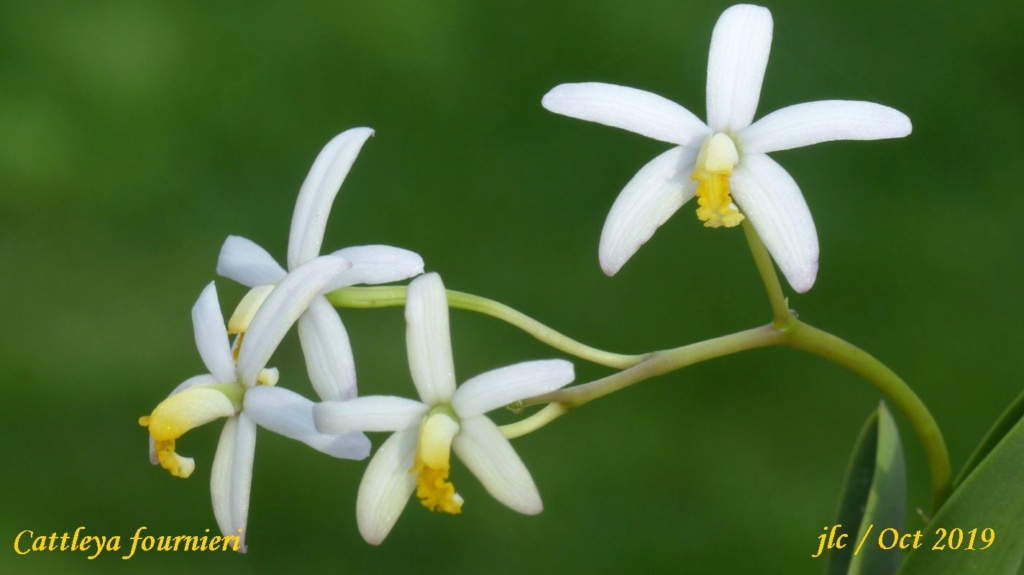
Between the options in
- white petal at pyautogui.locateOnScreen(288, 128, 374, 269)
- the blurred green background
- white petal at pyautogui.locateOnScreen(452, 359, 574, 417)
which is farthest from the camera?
the blurred green background

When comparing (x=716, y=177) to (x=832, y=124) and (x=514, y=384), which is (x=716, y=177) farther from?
(x=514, y=384)

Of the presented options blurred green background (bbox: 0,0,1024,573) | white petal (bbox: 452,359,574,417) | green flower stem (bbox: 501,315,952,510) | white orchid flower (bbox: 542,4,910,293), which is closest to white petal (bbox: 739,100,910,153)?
white orchid flower (bbox: 542,4,910,293)

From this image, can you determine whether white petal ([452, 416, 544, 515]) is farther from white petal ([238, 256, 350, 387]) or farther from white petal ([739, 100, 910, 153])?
white petal ([739, 100, 910, 153])

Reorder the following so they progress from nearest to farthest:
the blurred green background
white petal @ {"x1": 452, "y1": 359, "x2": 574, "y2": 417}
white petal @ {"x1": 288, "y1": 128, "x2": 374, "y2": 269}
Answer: white petal @ {"x1": 452, "y1": 359, "x2": 574, "y2": 417}
white petal @ {"x1": 288, "y1": 128, "x2": 374, "y2": 269}
the blurred green background

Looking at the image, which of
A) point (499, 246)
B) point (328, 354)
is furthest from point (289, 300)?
point (499, 246)

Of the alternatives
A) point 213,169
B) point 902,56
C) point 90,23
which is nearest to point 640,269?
point 902,56

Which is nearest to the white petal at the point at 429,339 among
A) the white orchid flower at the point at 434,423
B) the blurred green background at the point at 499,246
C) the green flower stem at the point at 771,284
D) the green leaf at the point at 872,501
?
the white orchid flower at the point at 434,423
